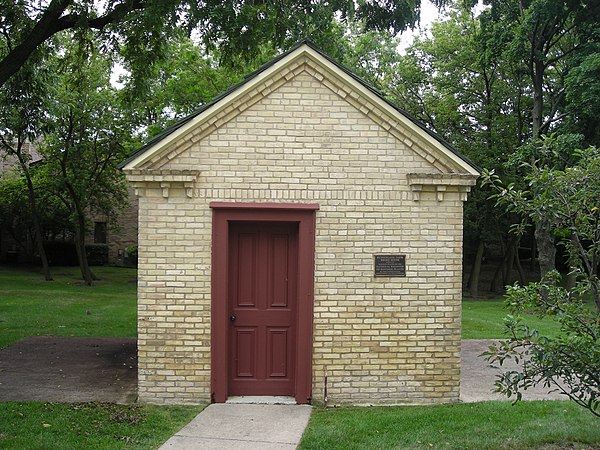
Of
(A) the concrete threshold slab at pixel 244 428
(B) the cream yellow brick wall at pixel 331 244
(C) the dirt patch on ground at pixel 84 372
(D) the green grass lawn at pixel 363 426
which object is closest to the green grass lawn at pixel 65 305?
(C) the dirt patch on ground at pixel 84 372

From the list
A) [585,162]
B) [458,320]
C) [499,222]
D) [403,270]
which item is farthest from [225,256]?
[499,222]

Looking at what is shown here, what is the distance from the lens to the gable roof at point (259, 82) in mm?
8203

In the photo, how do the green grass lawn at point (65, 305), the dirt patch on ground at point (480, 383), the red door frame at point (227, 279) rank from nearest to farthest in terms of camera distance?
the red door frame at point (227, 279)
the dirt patch on ground at point (480, 383)
the green grass lawn at point (65, 305)

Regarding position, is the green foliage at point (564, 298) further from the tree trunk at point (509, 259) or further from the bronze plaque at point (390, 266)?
the tree trunk at point (509, 259)

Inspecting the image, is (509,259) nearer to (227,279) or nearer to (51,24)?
(51,24)

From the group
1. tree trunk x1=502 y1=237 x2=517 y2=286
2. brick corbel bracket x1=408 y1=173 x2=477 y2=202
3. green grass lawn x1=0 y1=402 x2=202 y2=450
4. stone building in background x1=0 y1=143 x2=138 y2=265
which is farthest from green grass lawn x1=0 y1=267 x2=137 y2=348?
tree trunk x1=502 y1=237 x2=517 y2=286

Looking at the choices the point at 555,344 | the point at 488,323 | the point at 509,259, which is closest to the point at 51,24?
the point at 555,344

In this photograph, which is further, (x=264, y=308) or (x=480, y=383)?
(x=480, y=383)

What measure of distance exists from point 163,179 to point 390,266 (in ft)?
10.7

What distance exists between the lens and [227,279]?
8.43 metres

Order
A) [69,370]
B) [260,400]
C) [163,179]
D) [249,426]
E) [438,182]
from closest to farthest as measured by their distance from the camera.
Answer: [249,426] → [163,179] → [438,182] → [260,400] → [69,370]

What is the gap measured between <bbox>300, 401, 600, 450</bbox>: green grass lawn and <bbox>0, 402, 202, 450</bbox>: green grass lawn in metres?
1.74

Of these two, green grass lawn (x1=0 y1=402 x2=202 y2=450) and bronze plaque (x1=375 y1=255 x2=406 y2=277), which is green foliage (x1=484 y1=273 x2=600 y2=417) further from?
green grass lawn (x1=0 y1=402 x2=202 y2=450)

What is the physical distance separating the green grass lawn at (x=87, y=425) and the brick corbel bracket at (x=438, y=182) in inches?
163
